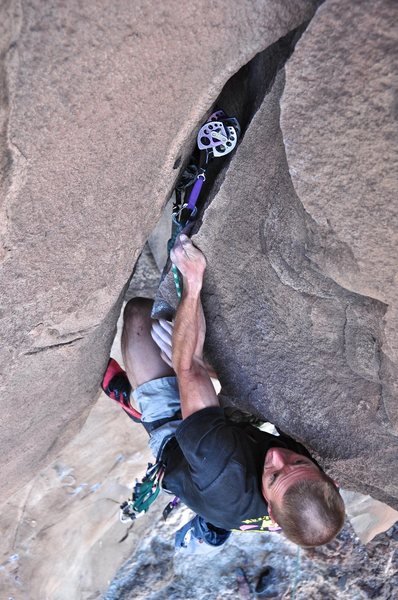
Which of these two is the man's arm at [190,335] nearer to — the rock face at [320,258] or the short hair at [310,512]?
the rock face at [320,258]

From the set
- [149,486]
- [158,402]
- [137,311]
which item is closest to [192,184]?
[137,311]


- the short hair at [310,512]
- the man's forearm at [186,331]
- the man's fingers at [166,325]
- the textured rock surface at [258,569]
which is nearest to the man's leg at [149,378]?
the man's fingers at [166,325]

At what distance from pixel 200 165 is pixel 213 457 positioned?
0.72 m

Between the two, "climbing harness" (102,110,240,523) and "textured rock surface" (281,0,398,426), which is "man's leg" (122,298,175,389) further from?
"textured rock surface" (281,0,398,426)

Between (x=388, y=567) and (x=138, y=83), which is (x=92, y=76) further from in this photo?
(x=388, y=567)

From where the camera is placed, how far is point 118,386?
1.96 m

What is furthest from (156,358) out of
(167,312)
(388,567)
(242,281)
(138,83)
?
(388,567)

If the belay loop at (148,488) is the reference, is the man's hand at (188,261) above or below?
above

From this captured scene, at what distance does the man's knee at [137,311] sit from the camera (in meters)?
1.90

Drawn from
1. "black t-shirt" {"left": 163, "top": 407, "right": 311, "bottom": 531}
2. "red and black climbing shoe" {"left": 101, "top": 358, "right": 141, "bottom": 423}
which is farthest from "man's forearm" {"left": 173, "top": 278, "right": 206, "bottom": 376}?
"red and black climbing shoe" {"left": 101, "top": 358, "right": 141, "bottom": 423}

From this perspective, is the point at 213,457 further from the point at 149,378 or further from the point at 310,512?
the point at 149,378

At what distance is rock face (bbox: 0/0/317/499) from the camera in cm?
98

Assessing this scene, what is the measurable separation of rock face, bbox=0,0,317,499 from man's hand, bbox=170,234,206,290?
124 mm

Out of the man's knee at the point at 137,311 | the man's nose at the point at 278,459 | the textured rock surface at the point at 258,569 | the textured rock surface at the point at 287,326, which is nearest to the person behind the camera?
the textured rock surface at the point at 287,326
